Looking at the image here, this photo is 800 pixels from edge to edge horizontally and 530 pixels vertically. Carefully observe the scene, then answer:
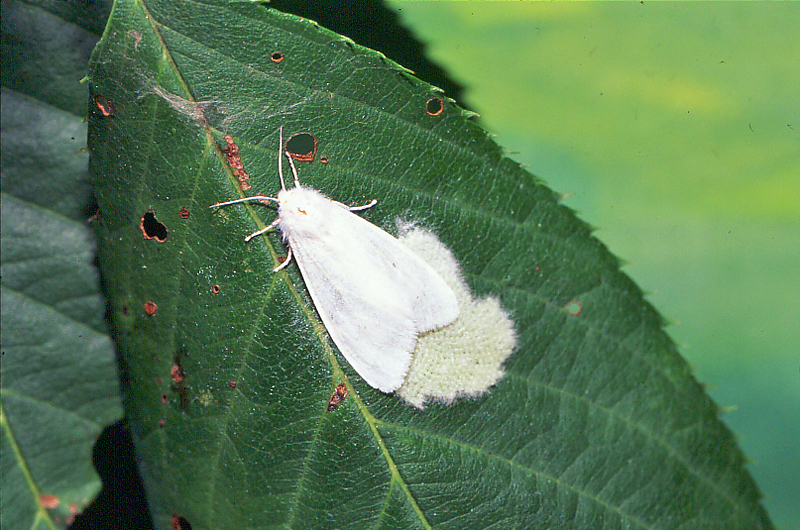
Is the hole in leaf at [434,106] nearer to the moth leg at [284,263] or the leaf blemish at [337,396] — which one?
the moth leg at [284,263]

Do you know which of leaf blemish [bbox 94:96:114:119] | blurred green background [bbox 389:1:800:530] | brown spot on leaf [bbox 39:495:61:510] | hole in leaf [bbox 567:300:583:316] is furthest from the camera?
blurred green background [bbox 389:1:800:530]

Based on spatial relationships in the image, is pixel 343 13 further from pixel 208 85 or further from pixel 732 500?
pixel 732 500

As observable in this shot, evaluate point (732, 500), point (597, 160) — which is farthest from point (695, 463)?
point (597, 160)

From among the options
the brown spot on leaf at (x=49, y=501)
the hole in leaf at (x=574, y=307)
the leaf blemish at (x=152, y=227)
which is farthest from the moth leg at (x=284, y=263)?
the brown spot on leaf at (x=49, y=501)

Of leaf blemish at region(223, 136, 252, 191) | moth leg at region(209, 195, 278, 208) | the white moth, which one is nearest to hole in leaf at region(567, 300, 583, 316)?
the white moth

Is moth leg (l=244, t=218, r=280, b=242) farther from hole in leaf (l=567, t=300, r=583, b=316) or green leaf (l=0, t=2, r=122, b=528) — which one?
hole in leaf (l=567, t=300, r=583, b=316)

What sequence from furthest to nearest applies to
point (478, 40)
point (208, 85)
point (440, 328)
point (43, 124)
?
point (478, 40)
point (43, 124)
point (440, 328)
point (208, 85)
